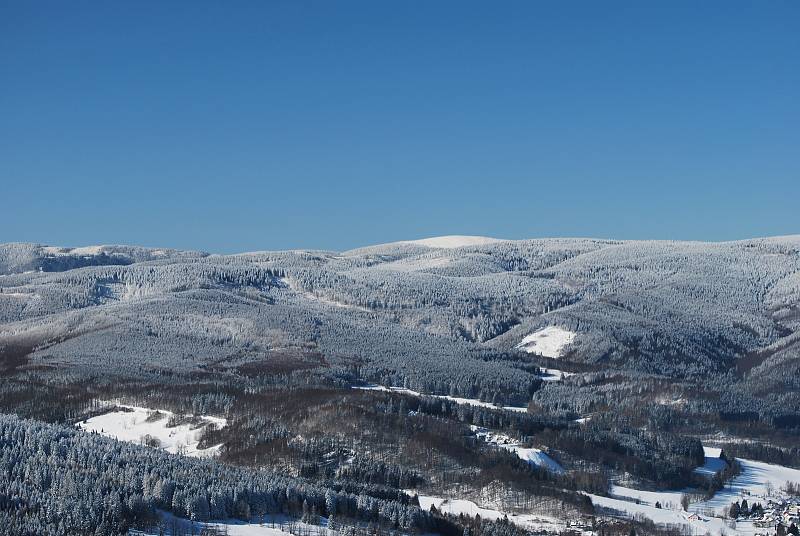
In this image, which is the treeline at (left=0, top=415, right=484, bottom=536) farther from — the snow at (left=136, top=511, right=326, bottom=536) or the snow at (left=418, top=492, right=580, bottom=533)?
the snow at (left=418, top=492, right=580, bottom=533)

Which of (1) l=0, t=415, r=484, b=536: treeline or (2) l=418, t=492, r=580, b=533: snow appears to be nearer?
(1) l=0, t=415, r=484, b=536: treeline

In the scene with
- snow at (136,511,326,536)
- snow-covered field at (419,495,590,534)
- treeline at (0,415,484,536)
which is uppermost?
treeline at (0,415,484,536)

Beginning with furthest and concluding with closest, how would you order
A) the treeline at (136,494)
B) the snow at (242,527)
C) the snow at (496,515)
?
the snow at (496,515)
the snow at (242,527)
the treeline at (136,494)

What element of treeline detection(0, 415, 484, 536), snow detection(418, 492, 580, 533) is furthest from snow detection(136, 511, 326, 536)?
snow detection(418, 492, 580, 533)

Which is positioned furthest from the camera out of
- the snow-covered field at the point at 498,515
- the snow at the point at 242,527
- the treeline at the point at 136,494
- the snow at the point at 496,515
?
the snow at the point at 496,515

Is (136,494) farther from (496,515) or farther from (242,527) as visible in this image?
(496,515)

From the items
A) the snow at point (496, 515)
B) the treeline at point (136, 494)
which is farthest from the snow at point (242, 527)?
the snow at point (496, 515)

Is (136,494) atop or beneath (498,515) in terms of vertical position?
atop

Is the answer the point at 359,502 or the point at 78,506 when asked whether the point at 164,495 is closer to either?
the point at 78,506

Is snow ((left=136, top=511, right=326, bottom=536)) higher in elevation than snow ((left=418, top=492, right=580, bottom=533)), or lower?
higher

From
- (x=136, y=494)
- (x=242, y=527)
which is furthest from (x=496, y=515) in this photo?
(x=136, y=494)

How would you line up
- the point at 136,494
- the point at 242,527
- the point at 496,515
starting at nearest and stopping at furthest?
the point at 242,527 < the point at 136,494 < the point at 496,515

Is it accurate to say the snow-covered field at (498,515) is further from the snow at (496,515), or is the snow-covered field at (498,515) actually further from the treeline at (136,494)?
the treeline at (136,494)
